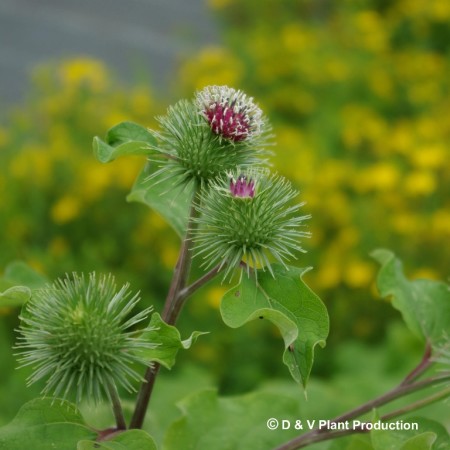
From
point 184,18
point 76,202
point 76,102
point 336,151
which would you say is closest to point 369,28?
point 336,151

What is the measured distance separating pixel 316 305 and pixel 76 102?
300 centimetres

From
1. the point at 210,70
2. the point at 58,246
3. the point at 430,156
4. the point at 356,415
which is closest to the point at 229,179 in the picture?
the point at 356,415

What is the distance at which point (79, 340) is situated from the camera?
1171 millimetres

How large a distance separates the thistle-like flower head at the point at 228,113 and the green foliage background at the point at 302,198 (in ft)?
5.04

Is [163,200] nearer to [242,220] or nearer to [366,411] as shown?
[242,220]

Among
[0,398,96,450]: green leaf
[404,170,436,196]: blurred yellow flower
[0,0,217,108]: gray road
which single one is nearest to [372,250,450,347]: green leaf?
[0,398,96,450]: green leaf

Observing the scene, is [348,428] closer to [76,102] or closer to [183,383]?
[183,383]

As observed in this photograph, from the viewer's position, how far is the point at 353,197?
378cm

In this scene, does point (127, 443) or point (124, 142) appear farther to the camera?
point (124, 142)

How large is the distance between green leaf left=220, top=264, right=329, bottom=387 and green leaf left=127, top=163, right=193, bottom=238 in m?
0.27

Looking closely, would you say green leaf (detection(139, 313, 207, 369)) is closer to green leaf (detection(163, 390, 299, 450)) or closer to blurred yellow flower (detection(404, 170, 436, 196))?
green leaf (detection(163, 390, 299, 450))

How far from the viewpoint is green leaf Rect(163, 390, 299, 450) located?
1502mm

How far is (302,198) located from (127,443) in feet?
7.28

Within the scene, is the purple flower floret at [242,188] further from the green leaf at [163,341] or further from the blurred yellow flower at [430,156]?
the blurred yellow flower at [430,156]
